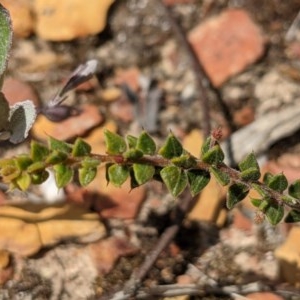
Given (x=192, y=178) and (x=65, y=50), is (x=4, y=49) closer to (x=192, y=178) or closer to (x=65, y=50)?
(x=192, y=178)

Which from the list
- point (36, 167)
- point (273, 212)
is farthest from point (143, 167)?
point (273, 212)

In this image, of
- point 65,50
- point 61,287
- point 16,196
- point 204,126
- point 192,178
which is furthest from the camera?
point 65,50

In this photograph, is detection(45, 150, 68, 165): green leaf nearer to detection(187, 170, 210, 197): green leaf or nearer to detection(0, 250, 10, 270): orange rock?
detection(187, 170, 210, 197): green leaf

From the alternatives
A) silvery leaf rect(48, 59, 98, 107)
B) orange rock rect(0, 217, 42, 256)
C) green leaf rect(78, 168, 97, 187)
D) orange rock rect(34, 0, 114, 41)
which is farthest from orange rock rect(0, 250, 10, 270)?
orange rock rect(34, 0, 114, 41)

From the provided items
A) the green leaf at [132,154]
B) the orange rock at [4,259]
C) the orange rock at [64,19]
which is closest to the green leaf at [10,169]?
the green leaf at [132,154]

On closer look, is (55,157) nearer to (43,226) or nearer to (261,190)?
(261,190)

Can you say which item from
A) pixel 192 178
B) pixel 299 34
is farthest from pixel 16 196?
pixel 299 34

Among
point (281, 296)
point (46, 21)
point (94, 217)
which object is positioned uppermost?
point (46, 21)
